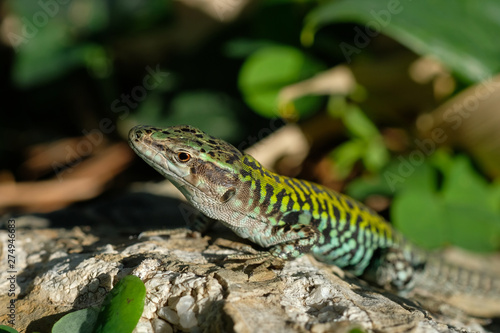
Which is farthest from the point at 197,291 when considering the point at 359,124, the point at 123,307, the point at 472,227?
the point at 359,124

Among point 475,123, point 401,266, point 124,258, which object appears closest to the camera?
point 124,258

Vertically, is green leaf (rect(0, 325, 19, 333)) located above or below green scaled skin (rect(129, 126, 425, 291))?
below

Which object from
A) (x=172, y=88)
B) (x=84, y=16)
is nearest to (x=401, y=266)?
(x=172, y=88)

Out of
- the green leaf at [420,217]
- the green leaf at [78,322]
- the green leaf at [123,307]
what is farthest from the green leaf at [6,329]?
the green leaf at [420,217]

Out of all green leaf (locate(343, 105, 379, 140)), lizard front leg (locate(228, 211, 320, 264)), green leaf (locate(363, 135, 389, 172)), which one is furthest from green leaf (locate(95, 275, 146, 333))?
green leaf (locate(363, 135, 389, 172))

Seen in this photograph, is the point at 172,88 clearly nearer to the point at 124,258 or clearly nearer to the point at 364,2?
the point at 364,2

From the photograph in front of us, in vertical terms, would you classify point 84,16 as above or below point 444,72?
below

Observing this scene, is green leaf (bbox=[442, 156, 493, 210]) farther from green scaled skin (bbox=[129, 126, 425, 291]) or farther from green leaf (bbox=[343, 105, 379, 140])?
green scaled skin (bbox=[129, 126, 425, 291])
